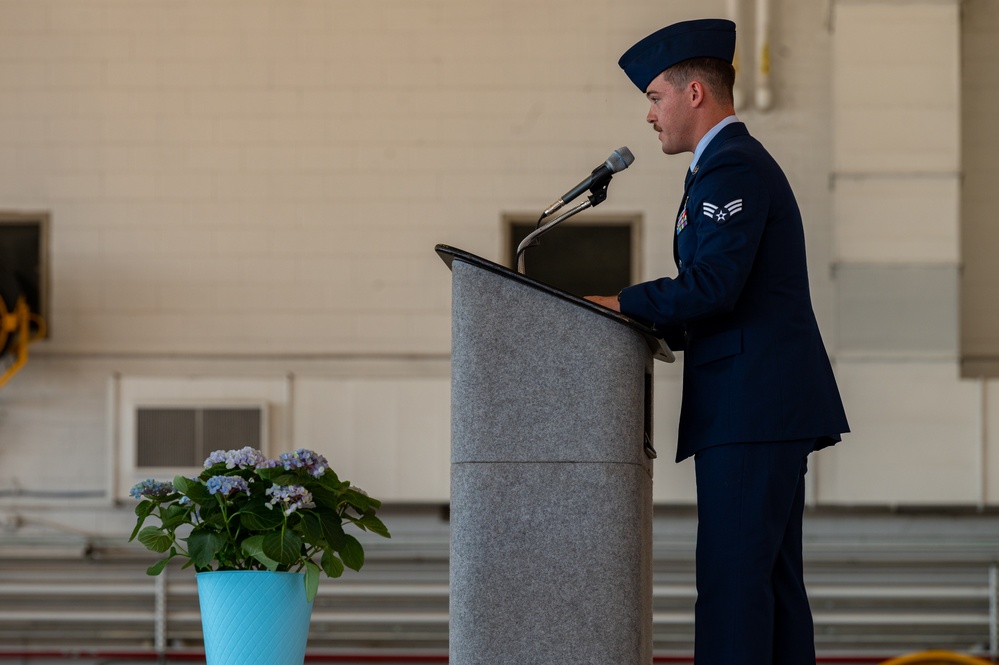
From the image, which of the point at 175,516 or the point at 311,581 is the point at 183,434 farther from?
the point at 311,581

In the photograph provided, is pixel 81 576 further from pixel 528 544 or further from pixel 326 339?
pixel 528 544

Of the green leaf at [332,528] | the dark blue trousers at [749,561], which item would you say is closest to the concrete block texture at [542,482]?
the dark blue trousers at [749,561]

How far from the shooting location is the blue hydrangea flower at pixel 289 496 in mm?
2143

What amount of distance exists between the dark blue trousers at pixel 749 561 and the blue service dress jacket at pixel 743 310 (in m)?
0.04

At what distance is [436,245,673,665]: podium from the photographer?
1872 millimetres

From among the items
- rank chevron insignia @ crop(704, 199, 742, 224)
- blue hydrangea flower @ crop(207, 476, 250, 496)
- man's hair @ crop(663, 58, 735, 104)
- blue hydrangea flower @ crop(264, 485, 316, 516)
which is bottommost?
blue hydrangea flower @ crop(264, 485, 316, 516)

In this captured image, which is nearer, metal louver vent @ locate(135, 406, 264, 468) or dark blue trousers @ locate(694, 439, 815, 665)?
dark blue trousers @ locate(694, 439, 815, 665)

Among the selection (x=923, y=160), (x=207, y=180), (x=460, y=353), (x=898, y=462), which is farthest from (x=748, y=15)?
(x=460, y=353)

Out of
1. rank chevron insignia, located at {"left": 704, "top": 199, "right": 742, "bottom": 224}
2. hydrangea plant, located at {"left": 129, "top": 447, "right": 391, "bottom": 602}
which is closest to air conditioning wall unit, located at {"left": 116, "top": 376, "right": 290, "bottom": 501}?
hydrangea plant, located at {"left": 129, "top": 447, "right": 391, "bottom": 602}

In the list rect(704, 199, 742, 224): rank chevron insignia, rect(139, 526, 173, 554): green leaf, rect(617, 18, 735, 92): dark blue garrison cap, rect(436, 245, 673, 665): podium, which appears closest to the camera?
rect(436, 245, 673, 665): podium

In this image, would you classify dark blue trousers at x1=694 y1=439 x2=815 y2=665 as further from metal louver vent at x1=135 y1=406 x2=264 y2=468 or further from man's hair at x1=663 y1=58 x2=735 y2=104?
metal louver vent at x1=135 y1=406 x2=264 y2=468

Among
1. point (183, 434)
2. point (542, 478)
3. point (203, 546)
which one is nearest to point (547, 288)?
point (542, 478)

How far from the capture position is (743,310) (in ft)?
6.66

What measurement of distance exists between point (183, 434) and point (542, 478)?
3.17m
